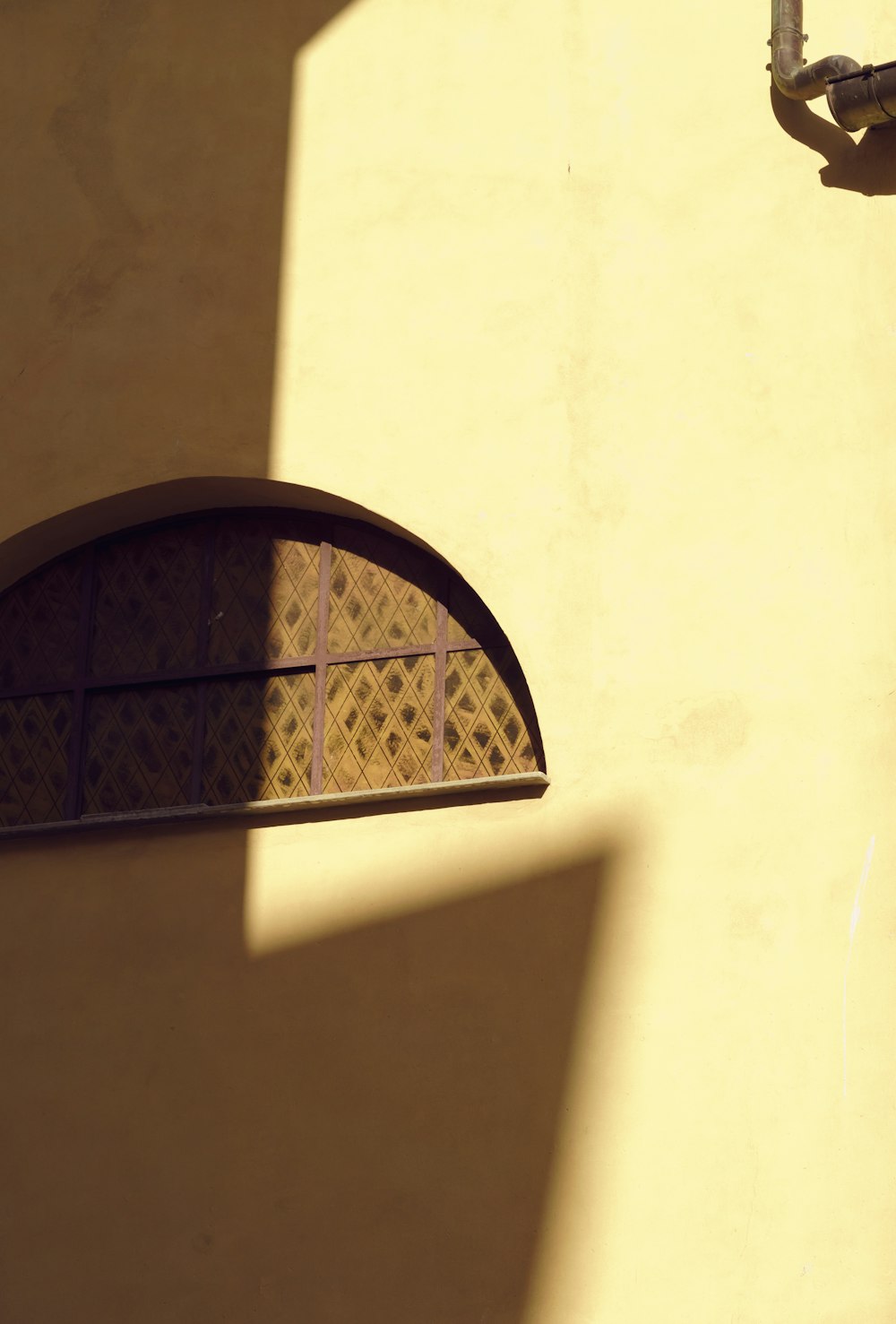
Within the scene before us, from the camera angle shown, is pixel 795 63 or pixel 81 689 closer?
pixel 795 63

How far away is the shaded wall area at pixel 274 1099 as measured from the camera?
217 inches

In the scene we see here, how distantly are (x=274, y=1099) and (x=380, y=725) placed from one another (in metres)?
1.48

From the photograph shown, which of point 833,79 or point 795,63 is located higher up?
point 795,63

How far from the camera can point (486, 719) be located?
625 centimetres

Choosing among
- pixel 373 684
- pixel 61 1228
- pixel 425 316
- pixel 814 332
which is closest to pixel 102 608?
pixel 373 684

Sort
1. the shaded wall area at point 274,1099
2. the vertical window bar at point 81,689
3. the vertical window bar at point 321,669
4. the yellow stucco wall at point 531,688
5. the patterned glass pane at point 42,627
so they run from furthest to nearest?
1. the patterned glass pane at point 42,627
2. the vertical window bar at point 81,689
3. the vertical window bar at point 321,669
4. the shaded wall area at point 274,1099
5. the yellow stucco wall at point 531,688

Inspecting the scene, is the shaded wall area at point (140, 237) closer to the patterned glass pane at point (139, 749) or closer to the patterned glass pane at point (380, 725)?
the patterned glass pane at point (139, 749)

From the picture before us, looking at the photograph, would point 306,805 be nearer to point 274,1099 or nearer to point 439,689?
point 439,689

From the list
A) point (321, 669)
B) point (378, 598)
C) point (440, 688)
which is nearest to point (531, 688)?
point (440, 688)

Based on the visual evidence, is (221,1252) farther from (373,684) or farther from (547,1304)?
(373,684)

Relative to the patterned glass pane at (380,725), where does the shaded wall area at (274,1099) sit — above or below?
below

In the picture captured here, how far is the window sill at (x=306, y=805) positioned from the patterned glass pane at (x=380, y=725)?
4.4 inches

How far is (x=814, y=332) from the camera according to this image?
19.8 ft

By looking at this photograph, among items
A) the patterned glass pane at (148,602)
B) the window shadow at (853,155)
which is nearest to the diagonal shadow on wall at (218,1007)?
the patterned glass pane at (148,602)
